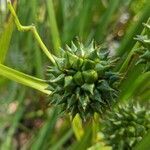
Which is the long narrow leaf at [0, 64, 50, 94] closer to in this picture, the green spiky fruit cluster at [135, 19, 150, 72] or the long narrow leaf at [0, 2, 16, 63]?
the long narrow leaf at [0, 2, 16, 63]

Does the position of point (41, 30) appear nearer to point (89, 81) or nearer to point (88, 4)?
point (88, 4)

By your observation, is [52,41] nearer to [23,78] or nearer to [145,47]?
[23,78]

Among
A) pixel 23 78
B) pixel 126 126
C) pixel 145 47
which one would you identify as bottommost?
pixel 126 126

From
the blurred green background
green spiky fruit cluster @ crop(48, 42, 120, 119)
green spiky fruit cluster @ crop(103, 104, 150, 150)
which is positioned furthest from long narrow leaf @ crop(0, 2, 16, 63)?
green spiky fruit cluster @ crop(103, 104, 150, 150)

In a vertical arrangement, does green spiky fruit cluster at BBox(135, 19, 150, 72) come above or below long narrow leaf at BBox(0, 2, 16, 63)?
above

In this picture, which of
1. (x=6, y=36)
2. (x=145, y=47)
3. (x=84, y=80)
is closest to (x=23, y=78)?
(x=6, y=36)

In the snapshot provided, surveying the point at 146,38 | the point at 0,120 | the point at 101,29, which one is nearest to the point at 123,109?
the point at 146,38
